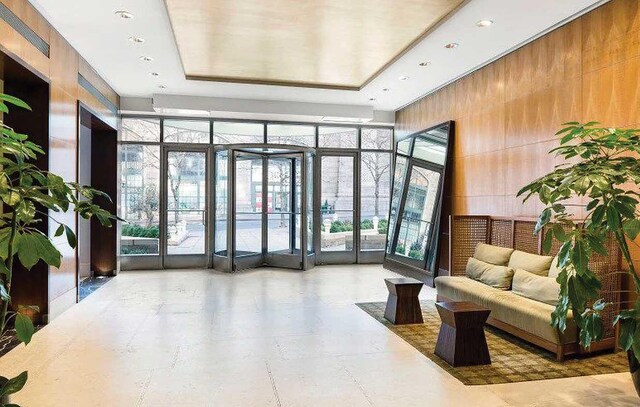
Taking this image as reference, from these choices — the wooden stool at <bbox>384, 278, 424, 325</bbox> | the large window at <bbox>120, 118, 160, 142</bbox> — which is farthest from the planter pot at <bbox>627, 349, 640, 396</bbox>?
the large window at <bbox>120, 118, 160, 142</bbox>

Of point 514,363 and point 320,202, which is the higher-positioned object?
point 320,202

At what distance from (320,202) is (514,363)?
→ 21.0 feet

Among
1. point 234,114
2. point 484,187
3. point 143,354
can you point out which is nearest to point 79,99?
point 234,114

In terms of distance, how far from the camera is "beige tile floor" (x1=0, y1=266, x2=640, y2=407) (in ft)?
10.8

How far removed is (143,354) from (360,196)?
670cm

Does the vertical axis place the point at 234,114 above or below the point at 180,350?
above

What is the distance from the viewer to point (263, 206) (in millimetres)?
9461

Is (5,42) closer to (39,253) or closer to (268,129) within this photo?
(39,253)

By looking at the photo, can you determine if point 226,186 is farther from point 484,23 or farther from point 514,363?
point 514,363

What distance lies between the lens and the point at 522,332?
4.50m

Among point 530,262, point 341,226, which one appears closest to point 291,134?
point 341,226

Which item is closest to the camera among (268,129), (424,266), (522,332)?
(522,332)

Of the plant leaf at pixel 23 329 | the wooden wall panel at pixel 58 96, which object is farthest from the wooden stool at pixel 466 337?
the wooden wall panel at pixel 58 96

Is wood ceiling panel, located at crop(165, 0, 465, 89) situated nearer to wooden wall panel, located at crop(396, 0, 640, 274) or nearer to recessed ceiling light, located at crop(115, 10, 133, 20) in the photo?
recessed ceiling light, located at crop(115, 10, 133, 20)
